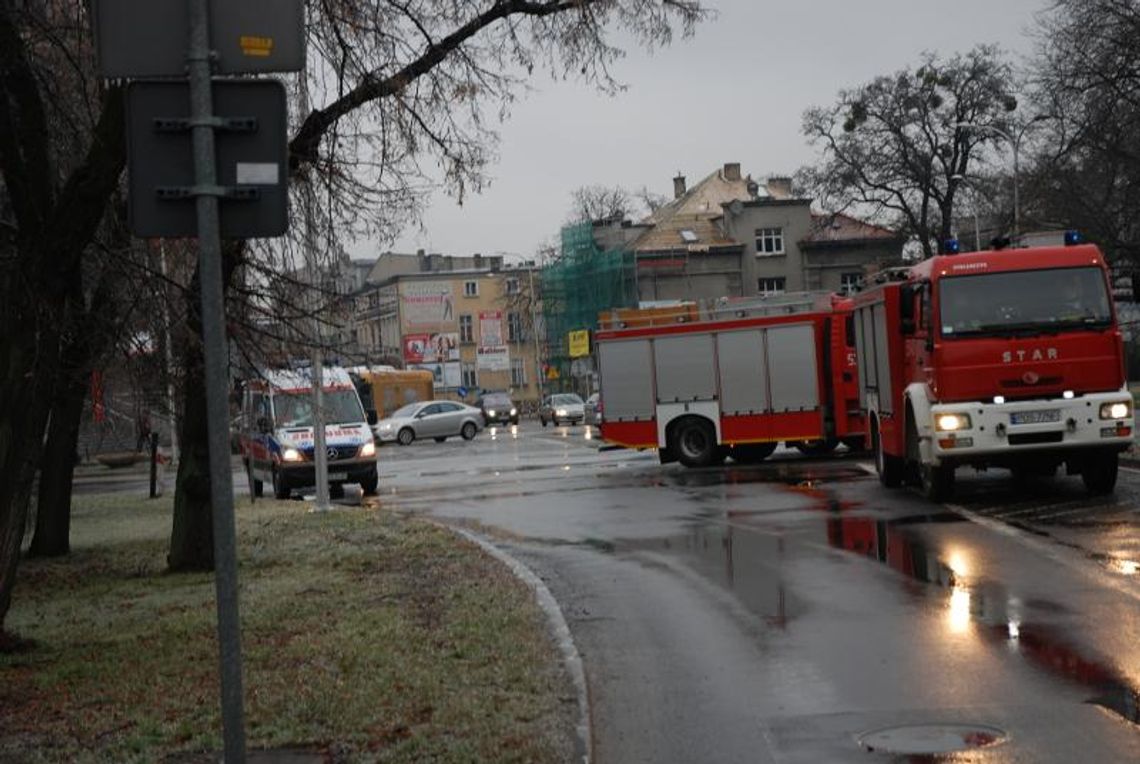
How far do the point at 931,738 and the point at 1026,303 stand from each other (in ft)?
39.4

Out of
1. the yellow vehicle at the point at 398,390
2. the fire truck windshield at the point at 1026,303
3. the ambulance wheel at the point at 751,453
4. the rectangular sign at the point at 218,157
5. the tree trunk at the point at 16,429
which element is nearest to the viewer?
the rectangular sign at the point at 218,157

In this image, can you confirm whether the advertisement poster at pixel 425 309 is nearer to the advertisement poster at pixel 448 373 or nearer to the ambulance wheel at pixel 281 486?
the advertisement poster at pixel 448 373

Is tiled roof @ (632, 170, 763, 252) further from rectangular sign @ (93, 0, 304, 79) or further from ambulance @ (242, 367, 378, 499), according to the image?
rectangular sign @ (93, 0, 304, 79)

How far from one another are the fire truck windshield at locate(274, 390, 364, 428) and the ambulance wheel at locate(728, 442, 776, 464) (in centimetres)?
782

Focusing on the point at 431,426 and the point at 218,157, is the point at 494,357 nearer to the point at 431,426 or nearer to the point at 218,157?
the point at 431,426

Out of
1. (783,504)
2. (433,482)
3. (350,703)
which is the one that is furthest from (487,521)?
(350,703)

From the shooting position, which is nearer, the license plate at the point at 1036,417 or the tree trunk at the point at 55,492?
the license plate at the point at 1036,417

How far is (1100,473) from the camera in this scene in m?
19.2

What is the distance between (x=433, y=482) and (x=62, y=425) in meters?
13.5

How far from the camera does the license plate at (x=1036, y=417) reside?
721 inches

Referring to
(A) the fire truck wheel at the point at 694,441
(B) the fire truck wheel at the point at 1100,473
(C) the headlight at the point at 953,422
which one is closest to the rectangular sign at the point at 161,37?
(C) the headlight at the point at 953,422

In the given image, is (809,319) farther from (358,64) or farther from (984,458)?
(358,64)

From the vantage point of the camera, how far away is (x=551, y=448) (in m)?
45.4

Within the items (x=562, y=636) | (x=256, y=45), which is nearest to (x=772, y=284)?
(x=562, y=636)
